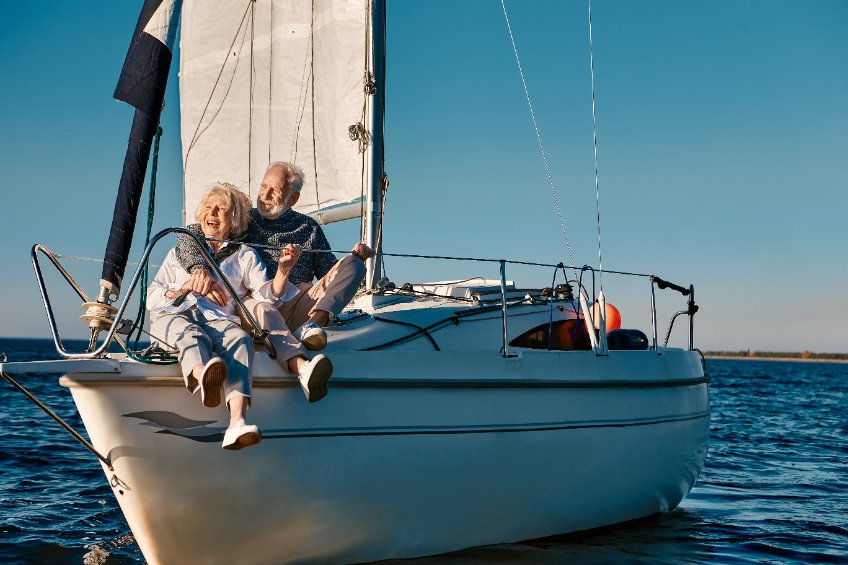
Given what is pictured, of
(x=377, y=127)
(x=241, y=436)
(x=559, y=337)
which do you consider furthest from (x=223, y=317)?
(x=377, y=127)

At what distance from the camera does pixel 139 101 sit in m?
4.66

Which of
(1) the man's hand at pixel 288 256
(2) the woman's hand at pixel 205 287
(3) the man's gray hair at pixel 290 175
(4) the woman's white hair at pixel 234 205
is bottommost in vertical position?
(2) the woman's hand at pixel 205 287

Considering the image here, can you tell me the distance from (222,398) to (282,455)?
1.48 ft

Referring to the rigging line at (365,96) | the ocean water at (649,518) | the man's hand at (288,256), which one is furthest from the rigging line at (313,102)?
the ocean water at (649,518)

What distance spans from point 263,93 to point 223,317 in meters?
3.98

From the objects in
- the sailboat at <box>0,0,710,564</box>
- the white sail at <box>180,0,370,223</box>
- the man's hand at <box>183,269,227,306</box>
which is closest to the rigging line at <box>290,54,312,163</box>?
the white sail at <box>180,0,370,223</box>

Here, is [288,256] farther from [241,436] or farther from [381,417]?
[241,436]

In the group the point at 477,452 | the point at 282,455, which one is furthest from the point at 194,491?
the point at 477,452

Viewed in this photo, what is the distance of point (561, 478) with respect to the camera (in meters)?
5.44

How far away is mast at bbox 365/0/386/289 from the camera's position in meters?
6.84

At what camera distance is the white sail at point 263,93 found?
7469 mm

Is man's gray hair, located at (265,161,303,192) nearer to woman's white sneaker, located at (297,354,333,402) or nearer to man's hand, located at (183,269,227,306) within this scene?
man's hand, located at (183,269,227,306)

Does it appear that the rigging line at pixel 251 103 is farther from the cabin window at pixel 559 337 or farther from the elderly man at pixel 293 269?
the cabin window at pixel 559 337

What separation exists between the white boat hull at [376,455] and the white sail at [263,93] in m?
2.94
